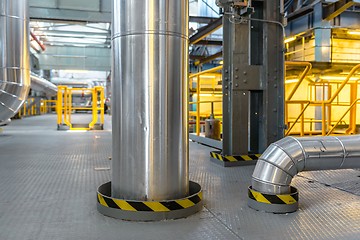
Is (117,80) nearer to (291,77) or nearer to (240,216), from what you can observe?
(240,216)

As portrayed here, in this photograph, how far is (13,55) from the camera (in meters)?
5.76

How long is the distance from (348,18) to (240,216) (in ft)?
33.0

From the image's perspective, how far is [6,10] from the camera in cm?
562

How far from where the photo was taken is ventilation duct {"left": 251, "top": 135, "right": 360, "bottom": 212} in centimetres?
309

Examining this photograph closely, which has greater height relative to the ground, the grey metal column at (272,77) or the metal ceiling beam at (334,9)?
the metal ceiling beam at (334,9)

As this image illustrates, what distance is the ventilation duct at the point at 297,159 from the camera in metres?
3.09

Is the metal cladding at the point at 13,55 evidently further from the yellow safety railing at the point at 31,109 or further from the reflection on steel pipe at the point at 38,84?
the yellow safety railing at the point at 31,109

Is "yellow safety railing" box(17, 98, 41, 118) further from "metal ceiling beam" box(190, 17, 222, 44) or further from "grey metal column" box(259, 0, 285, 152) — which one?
"grey metal column" box(259, 0, 285, 152)

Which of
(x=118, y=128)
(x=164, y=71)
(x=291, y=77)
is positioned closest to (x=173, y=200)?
(x=118, y=128)

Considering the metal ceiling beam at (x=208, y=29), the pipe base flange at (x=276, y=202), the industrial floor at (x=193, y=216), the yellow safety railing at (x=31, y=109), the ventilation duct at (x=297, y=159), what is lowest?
the industrial floor at (x=193, y=216)

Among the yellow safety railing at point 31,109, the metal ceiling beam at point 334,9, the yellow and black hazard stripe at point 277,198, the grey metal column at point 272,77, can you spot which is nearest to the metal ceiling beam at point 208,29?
the metal ceiling beam at point 334,9

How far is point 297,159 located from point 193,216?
1069 mm

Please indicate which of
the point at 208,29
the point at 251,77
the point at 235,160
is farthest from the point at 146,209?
the point at 208,29

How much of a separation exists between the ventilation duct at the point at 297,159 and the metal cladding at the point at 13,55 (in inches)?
179
